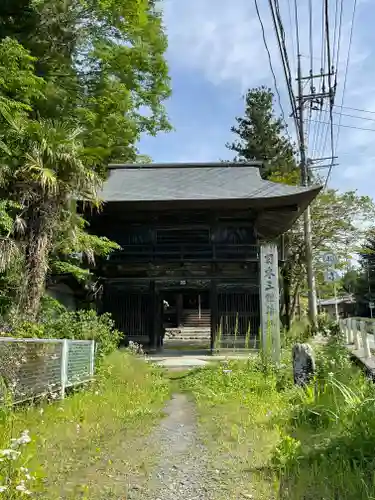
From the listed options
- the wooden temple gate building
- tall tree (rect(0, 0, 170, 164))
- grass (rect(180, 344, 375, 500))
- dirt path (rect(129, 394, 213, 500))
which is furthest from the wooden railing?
dirt path (rect(129, 394, 213, 500))

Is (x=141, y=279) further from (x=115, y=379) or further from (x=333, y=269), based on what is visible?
(x=333, y=269)

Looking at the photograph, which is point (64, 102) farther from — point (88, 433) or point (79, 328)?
point (88, 433)

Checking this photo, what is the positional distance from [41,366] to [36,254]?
280 cm

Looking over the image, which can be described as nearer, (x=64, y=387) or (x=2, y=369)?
(x=2, y=369)

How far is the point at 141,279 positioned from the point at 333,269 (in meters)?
11.5

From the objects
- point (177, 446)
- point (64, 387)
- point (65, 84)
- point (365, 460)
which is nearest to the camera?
point (365, 460)

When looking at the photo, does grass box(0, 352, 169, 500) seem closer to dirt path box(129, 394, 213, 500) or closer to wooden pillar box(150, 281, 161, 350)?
dirt path box(129, 394, 213, 500)

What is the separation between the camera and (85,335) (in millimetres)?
8797

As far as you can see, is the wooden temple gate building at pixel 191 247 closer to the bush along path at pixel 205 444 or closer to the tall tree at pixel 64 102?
the tall tree at pixel 64 102

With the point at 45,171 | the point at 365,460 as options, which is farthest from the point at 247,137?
the point at 365,460

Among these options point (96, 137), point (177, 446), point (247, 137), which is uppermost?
point (247, 137)

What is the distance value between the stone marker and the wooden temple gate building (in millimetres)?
6867

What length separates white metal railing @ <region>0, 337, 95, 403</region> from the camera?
5.12m

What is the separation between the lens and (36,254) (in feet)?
27.1
